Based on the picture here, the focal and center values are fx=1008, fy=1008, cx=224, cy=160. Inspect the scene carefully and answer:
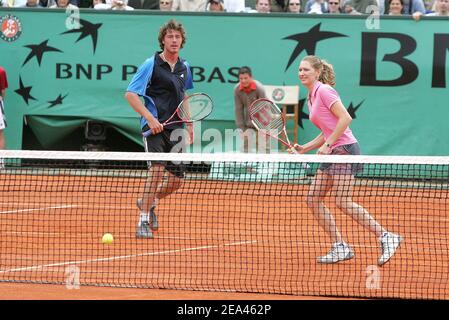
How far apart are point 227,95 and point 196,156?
267 inches

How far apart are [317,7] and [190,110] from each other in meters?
6.41

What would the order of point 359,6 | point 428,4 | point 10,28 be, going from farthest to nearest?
1. point 428,4
2. point 359,6
3. point 10,28

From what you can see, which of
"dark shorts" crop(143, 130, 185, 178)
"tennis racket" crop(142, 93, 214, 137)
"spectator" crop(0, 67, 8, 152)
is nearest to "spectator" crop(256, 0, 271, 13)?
"spectator" crop(0, 67, 8, 152)

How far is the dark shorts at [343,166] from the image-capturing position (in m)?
7.79

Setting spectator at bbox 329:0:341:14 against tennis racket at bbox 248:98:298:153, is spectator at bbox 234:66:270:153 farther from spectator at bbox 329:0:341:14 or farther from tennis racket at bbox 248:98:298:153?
tennis racket at bbox 248:98:298:153

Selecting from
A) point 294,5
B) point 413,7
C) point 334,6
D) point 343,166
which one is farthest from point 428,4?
point 343,166

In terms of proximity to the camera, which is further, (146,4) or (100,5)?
(146,4)

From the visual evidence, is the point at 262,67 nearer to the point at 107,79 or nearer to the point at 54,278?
the point at 107,79

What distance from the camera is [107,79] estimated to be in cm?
1469

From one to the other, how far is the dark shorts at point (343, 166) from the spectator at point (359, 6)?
23.3 feet

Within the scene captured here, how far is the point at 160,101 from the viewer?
9031mm

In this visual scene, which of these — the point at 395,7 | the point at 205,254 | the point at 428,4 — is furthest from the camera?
the point at 428,4

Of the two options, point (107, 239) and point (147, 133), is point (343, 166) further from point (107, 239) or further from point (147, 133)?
point (107, 239)

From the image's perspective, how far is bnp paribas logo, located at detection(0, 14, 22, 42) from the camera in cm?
1481
